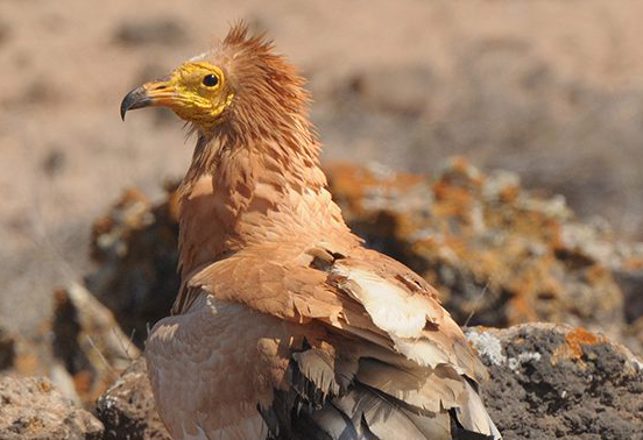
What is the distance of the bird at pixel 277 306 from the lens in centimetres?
486

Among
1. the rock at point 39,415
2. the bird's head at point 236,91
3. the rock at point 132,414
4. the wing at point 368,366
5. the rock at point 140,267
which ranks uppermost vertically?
the bird's head at point 236,91

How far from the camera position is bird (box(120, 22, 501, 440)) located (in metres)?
4.86

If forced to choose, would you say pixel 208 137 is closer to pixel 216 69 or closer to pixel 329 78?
pixel 216 69

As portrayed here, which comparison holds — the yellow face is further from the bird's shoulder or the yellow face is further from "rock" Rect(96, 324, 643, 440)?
"rock" Rect(96, 324, 643, 440)

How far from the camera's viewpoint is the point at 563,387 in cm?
603

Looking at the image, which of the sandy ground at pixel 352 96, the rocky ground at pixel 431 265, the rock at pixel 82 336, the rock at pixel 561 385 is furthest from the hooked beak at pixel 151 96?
the sandy ground at pixel 352 96

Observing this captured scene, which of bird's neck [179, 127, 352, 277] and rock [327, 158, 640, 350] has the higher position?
bird's neck [179, 127, 352, 277]

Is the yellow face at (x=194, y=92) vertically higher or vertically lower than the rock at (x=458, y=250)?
higher

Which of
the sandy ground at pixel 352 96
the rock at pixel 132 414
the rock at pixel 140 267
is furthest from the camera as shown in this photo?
the sandy ground at pixel 352 96

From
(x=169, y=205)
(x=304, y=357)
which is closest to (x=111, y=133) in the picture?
(x=169, y=205)

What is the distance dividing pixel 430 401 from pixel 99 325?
5.17 meters

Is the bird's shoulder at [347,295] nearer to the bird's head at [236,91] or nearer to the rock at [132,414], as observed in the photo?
the bird's head at [236,91]

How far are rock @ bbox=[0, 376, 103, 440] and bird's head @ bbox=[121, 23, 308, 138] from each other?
Result: 4.20 ft

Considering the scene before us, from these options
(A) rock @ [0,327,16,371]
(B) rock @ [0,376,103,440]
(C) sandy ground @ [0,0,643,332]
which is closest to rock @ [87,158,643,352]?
(A) rock @ [0,327,16,371]
